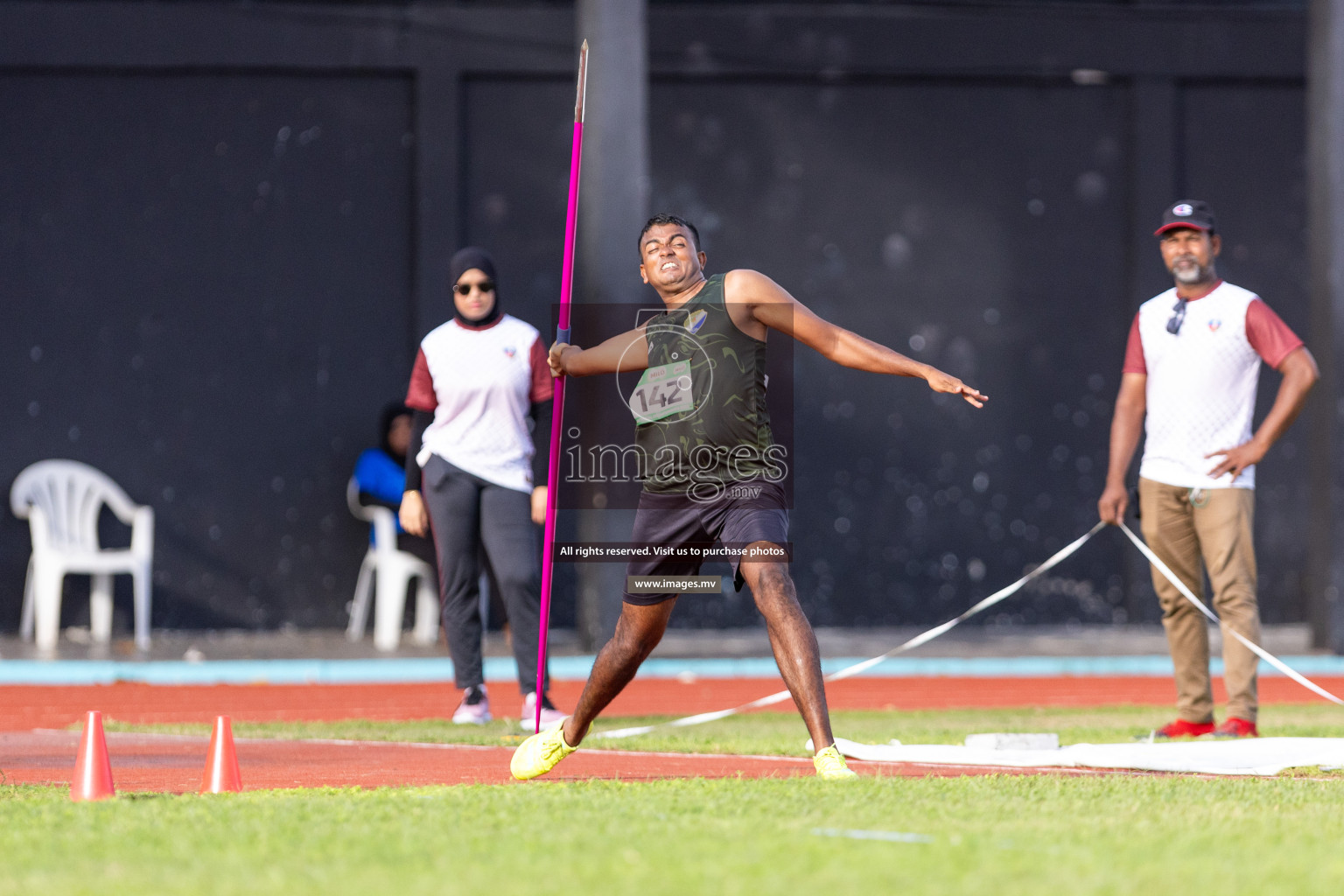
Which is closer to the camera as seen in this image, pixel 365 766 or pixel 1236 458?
pixel 365 766

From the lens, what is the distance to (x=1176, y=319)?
287 inches

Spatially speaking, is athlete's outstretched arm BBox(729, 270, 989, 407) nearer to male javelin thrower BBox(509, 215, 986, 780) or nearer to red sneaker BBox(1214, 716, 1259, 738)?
male javelin thrower BBox(509, 215, 986, 780)

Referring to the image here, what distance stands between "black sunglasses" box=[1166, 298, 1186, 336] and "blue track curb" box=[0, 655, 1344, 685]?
4189 mm

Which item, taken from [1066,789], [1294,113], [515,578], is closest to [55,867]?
[1066,789]

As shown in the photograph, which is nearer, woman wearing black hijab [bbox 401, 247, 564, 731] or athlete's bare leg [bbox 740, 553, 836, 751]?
athlete's bare leg [bbox 740, 553, 836, 751]

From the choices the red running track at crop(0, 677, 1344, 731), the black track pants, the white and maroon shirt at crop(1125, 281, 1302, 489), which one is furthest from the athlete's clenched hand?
the red running track at crop(0, 677, 1344, 731)

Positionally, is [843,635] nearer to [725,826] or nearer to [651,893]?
[725,826]

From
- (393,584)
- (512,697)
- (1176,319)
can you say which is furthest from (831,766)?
(393,584)

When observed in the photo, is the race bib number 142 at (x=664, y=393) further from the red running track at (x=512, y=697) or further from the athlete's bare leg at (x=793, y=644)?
the red running track at (x=512, y=697)

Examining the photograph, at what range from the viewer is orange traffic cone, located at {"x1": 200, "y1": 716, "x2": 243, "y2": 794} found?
5.14 m

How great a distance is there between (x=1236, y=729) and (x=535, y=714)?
2.95 meters

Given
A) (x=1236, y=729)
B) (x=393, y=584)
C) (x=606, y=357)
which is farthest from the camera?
(x=393, y=584)

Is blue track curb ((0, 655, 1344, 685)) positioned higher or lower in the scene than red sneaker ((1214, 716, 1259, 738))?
lower

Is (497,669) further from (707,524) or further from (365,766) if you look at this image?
(707,524)
